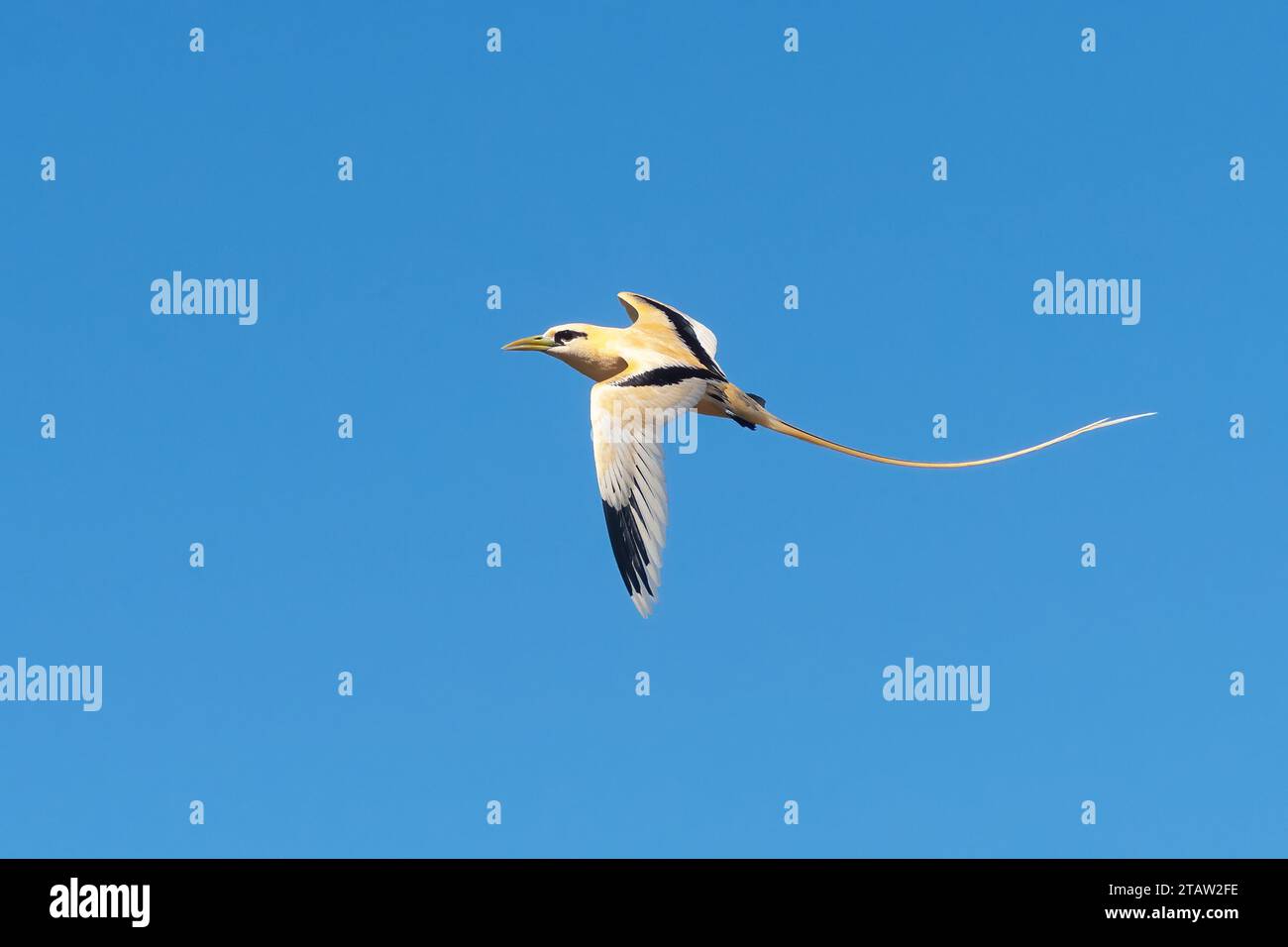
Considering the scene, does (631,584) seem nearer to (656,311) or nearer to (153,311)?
(656,311)

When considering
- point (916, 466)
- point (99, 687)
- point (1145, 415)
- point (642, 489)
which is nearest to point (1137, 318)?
point (1145, 415)

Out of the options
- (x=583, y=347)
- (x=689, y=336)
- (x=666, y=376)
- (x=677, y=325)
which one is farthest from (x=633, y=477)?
(x=677, y=325)

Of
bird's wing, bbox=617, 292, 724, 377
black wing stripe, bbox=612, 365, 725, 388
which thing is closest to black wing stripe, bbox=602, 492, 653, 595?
black wing stripe, bbox=612, 365, 725, 388

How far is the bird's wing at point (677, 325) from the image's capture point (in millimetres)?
27031

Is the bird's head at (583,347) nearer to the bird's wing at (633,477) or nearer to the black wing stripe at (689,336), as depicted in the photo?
the black wing stripe at (689,336)

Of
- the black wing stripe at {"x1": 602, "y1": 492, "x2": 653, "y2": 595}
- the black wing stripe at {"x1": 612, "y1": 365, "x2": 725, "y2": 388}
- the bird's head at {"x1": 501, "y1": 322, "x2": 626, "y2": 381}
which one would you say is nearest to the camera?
the black wing stripe at {"x1": 602, "y1": 492, "x2": 653, "y2": 595}

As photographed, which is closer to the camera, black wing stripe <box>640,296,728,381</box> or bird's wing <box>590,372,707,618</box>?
bird's wing <box>590,372,707,618</box>

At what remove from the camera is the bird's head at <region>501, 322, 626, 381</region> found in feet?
85.6

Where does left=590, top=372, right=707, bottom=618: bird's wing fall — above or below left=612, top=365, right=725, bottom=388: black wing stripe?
below

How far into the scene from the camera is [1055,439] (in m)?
26.3

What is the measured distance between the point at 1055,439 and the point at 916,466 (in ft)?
7.67

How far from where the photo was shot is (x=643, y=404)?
894 inches

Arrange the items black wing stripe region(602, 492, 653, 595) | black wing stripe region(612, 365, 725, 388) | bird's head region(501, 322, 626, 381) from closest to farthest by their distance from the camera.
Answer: black wing stripe region(602, 492, 653, 595)
black wing stripe region(612, 365, 725, 388)
bird's head region(501, 322, 626, 381)

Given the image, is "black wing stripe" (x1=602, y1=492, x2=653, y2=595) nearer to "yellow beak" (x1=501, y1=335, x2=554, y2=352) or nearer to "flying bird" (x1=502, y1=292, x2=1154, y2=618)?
"flying bird" (x1=502, y1=292, x2=1154, y2=618)
